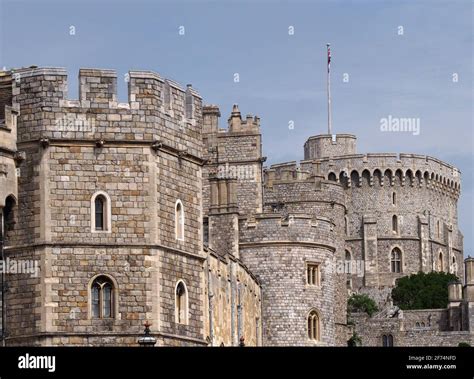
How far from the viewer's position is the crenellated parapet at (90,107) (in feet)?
156

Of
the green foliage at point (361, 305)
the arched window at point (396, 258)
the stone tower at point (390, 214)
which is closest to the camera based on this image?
the green foliage at point (361, 305)

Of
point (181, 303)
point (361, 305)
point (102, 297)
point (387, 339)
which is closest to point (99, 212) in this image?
point (102, 297)

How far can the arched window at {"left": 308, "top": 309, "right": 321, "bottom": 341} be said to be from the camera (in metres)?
75.3

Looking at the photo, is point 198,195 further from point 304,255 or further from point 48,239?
point 304,255

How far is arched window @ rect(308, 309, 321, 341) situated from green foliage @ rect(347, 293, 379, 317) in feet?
133

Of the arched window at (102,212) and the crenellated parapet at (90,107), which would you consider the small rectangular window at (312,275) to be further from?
the arched window at (102,212)

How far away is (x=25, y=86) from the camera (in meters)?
47.7

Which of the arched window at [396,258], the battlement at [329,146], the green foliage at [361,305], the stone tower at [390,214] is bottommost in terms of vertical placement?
the green foliage at [361,305]

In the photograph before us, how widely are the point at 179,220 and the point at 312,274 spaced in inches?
1039

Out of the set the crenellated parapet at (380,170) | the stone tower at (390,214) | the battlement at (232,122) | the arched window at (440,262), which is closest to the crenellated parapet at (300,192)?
the battlement at (232,122)

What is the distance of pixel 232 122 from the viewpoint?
85.9 meters

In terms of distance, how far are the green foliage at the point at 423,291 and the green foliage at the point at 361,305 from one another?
3.03m

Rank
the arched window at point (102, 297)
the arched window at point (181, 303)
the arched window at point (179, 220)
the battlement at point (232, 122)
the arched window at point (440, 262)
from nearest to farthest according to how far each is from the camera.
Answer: the arched window at point (102, 297) < the arched window at point (181, 303) < the arched window at point (179, 220) < the battlement at point (232, 122) < the arched window at point (440, 262)

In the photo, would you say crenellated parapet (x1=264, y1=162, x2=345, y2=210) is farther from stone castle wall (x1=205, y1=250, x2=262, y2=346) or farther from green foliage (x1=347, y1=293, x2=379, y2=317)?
green foliage (x1=347, y1=293, x2=379, y2=317)
